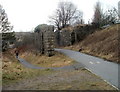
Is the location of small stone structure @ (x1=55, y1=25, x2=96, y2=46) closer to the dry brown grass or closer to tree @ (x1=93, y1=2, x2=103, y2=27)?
tree @ (x1=93, y1=2, x2=103, y2=27)

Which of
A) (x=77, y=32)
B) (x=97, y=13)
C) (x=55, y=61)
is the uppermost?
(x=97, y=13)

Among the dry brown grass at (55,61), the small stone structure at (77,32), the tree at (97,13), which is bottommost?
the dry brown grass at (55,61)

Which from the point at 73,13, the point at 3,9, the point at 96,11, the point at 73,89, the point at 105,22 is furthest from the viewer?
the point at 73,13

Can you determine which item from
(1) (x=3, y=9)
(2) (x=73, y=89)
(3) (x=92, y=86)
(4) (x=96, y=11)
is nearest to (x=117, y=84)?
(3) (x=92, y=86)

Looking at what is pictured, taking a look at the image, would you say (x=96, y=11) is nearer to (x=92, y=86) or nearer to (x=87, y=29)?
(x=87, y=29)

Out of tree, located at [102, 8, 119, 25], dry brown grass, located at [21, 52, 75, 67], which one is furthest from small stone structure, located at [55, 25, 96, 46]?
dry brown grass, located at [21, 52, 75, 67]

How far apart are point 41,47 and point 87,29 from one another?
47.0ft

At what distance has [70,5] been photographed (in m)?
72.4

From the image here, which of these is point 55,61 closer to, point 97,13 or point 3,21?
point 3,21

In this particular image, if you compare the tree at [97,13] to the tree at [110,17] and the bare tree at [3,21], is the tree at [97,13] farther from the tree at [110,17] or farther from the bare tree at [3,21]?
the bare tree at [3,21]

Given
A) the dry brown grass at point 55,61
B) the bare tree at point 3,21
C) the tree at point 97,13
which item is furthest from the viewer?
the tree at point 97,13

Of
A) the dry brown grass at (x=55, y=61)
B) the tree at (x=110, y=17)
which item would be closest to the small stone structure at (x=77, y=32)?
the tree at (x=110, y=17)

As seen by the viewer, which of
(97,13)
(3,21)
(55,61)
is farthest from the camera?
(97,13)

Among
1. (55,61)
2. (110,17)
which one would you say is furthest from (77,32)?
(55,61)
